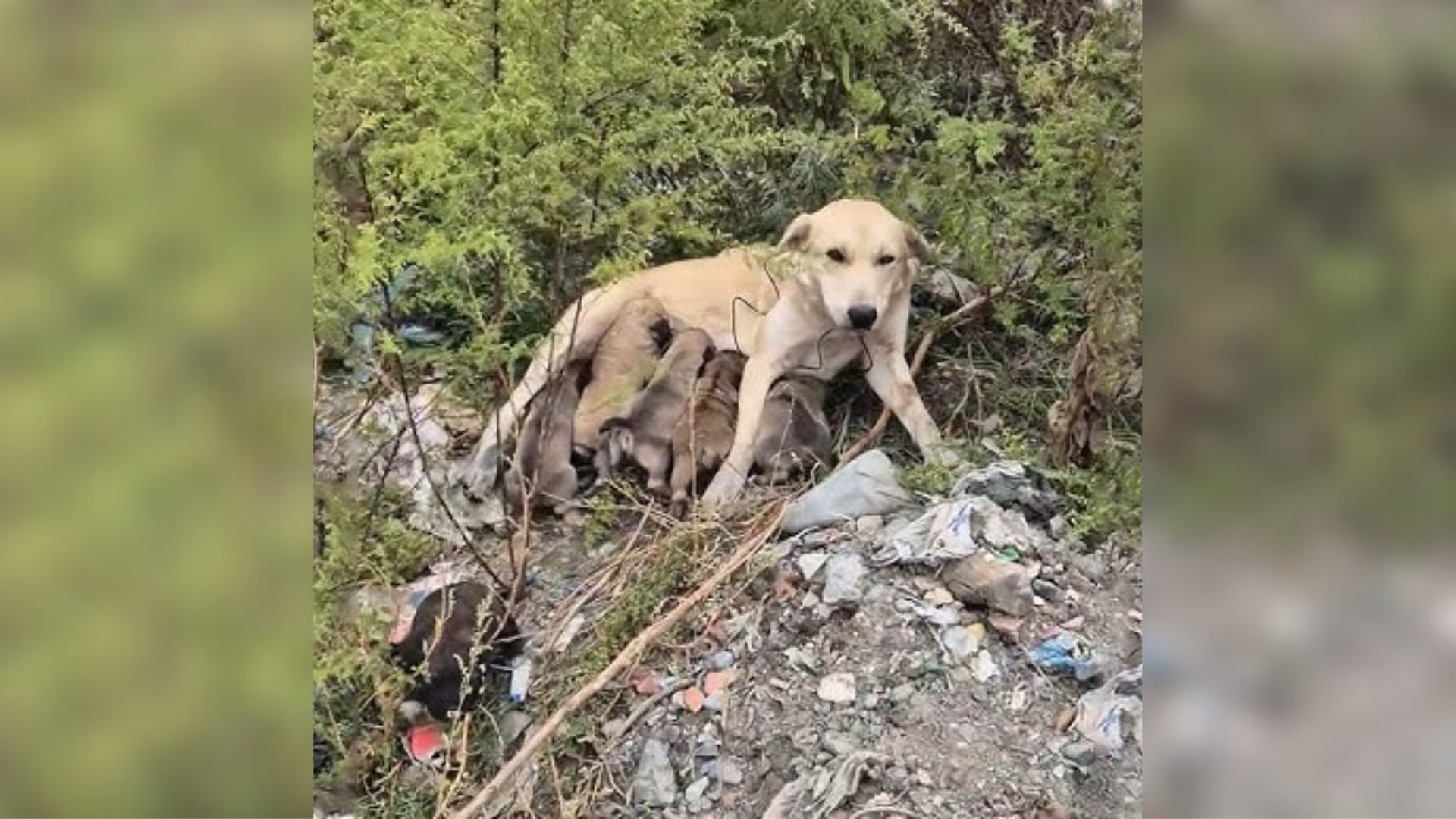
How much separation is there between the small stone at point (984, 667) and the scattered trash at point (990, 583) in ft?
0.15

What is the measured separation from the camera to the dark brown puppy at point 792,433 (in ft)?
4.40

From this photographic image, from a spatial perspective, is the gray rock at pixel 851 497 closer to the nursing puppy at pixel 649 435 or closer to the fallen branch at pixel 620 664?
the fallen branch at pixel 620 664

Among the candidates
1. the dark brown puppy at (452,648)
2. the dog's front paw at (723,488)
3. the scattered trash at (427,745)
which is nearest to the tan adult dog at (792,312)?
the dog's front paw at (723,488)

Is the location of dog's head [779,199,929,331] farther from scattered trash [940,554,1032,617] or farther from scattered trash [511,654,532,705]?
scattered trash [511,654,532,705]

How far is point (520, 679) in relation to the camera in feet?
4.28

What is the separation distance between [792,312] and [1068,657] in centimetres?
42
